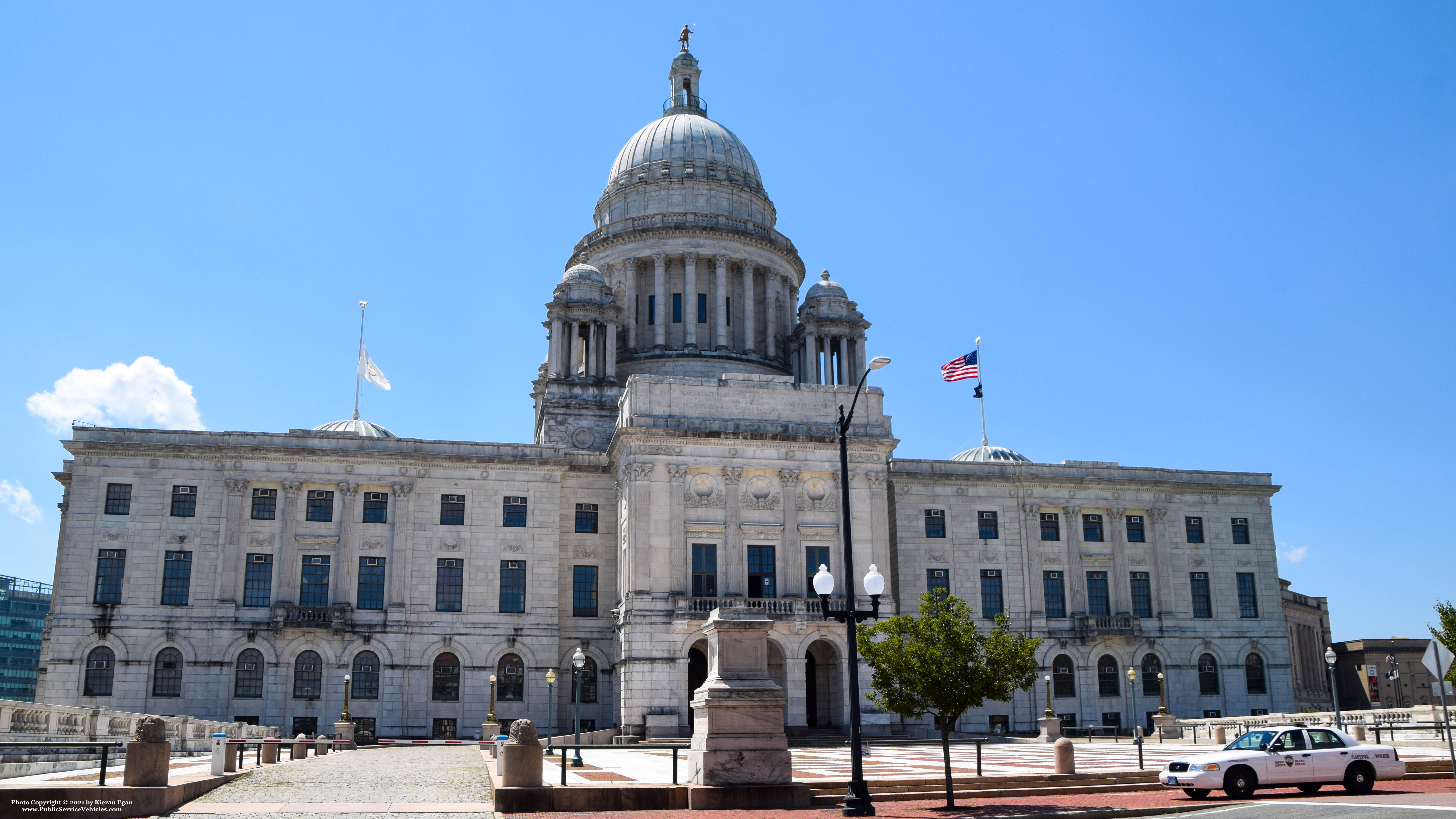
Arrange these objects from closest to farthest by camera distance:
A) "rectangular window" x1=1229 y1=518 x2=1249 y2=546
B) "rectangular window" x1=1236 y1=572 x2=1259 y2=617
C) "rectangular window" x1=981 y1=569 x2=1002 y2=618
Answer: "rectangular window" x1=981 y1=569 x2=1002 y2=618 < "rectangular window" x1=1236 y1=572 x2=1259 y2=617 < "rectangular window" x1=1229 y1=518 x2=1249 y2=546

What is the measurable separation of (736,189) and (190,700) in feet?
134

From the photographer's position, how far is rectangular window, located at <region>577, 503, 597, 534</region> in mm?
56438

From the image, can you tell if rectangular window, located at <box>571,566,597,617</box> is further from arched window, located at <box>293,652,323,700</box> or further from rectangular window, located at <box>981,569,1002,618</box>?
rectangular window, located at <box>981,569,1002,618</box>

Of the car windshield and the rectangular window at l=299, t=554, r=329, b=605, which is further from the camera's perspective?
the rectangular window at l=299, t=554, r=329, b=605

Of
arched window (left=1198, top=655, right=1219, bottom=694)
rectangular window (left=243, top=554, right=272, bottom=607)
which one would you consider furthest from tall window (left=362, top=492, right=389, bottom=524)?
arched window (left=1198, top=655, right=1219, bottom=694)

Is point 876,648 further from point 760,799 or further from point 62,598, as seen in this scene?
point 62,598

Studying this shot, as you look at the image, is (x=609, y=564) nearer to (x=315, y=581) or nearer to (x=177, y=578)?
(x=315, y=581)

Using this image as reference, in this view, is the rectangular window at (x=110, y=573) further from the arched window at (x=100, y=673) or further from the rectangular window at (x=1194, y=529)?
the rectangular window at (x=1194, y=529)

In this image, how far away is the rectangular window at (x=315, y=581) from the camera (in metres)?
52.6

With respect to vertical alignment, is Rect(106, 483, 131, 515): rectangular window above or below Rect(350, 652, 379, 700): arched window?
above

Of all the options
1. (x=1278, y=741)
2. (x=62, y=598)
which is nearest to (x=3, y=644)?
(x=62, y=598)

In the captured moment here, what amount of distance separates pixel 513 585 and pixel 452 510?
4.48m

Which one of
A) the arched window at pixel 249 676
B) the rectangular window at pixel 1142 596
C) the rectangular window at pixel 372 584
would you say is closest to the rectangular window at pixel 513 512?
the rectangular window at pixel 372 584

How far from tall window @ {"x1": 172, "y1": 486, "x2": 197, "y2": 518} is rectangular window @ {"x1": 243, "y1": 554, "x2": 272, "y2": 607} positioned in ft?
10.5
